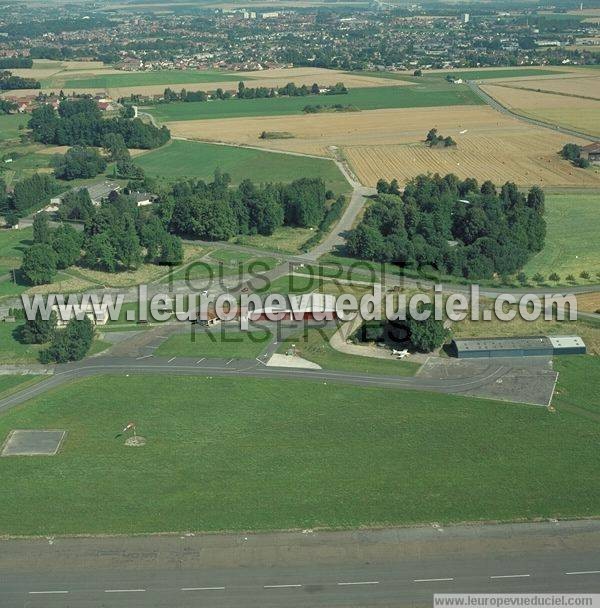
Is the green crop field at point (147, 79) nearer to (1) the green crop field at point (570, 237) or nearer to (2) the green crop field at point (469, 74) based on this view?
(2) the green crop field at point (469, 74)

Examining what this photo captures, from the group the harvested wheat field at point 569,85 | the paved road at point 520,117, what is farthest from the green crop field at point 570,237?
the harvested wheat field at point 569,85

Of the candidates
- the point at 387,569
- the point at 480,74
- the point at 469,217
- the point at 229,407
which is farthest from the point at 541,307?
the point at 480,74

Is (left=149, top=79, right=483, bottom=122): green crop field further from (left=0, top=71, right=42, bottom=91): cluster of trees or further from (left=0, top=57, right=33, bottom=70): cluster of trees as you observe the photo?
(left=0, top=57, right=33, bottom=70): cluster of trees

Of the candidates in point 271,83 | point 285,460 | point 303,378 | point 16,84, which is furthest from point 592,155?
point 16,84

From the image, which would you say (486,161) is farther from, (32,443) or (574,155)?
(32,443)

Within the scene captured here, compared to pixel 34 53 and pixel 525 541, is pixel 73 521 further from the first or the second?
pixel 34 53
